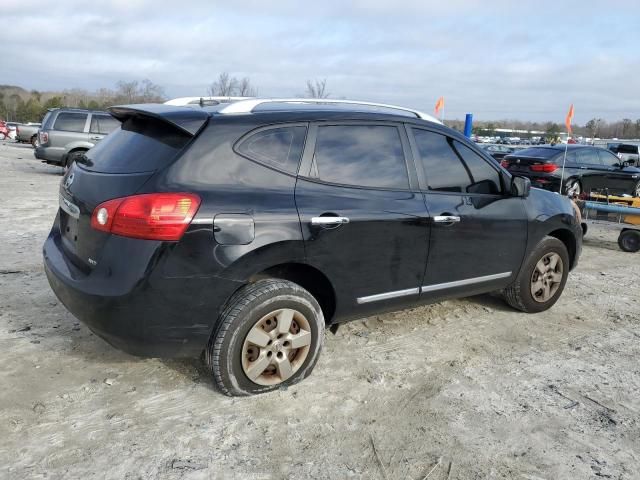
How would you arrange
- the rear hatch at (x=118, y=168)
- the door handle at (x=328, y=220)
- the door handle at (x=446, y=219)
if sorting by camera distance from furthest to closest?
the door handle at (x=446, y=219) < the door handle at (x=328, y=220) < the rear hatch at (x=118, y=168)

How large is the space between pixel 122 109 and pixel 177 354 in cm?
163

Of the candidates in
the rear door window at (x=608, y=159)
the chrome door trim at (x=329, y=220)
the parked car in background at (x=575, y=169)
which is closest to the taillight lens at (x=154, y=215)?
the chrome door trim at (x=329, y=220)

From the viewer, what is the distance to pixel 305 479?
8.04ft

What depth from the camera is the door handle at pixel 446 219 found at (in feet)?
12.1

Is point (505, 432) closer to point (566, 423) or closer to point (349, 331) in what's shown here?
point (566, 423)

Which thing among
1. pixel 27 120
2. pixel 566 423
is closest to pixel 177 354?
pixel 566 423

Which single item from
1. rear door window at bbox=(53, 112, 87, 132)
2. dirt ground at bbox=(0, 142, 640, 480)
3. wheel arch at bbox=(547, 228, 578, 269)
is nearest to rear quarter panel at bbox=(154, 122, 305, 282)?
dirt ground at bbox=(0, 142, 640, 480)

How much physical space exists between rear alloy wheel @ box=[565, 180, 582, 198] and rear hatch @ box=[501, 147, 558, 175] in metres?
0.57

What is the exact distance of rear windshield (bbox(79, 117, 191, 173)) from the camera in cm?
287

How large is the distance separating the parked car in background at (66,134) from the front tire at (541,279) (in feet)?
40.9

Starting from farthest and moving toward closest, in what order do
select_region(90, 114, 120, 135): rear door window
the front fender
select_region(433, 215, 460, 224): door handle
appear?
select_region(90, 114, 120, 135): rear door window → the front fender → select_region(433, 215, 460, 224): door handle

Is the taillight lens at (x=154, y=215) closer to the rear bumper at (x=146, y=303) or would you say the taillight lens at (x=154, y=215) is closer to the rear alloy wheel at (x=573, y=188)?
the rear bumper at (x=146, y=303)

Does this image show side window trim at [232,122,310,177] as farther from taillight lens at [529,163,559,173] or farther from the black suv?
taillight lens at [529,163,559,173]

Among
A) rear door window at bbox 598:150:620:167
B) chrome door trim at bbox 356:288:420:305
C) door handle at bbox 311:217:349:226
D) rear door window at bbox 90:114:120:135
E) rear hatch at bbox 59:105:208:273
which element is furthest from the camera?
rear door window at bbox 90:114:120:135
